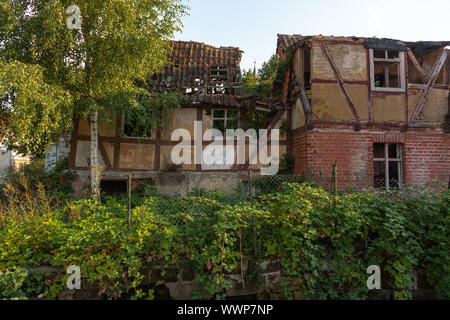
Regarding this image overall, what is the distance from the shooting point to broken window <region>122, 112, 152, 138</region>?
28.5ft

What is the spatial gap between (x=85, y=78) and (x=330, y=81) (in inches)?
285

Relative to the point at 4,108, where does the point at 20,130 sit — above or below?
below

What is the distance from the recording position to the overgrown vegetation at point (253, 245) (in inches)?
143

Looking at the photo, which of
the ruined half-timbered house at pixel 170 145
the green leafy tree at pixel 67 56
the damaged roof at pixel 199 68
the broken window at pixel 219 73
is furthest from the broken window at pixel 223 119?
the green leafy tree at pixel 67 56

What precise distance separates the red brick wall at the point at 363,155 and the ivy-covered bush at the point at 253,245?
339cm

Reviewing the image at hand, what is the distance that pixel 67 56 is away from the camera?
638 centimetres

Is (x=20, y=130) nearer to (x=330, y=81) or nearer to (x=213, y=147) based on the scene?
(x=213, y=147)

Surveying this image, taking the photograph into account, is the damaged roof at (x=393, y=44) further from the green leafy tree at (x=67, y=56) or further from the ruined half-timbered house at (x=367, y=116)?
the green leafy tree at (x=67, y=56)

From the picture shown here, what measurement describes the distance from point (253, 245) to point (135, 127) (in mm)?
6844

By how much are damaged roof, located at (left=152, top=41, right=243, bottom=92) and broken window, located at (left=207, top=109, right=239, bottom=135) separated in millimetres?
1206

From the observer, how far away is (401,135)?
8016 mm

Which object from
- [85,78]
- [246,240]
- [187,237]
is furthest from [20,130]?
[246,240]

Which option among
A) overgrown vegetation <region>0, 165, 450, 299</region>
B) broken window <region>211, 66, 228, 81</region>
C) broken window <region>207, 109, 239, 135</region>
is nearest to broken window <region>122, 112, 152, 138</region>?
broken window <region>207, 109, 239, 135</region>

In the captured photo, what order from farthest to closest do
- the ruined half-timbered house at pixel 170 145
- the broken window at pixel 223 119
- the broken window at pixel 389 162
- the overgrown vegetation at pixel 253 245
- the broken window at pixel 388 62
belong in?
the broken window at pixel 223 119
the ruined half-timbered house at pixel 170 145
the broken window at pixel 388 62
the broken window at pixel 389 162
the overgrown vegetation at pixel 253 245
